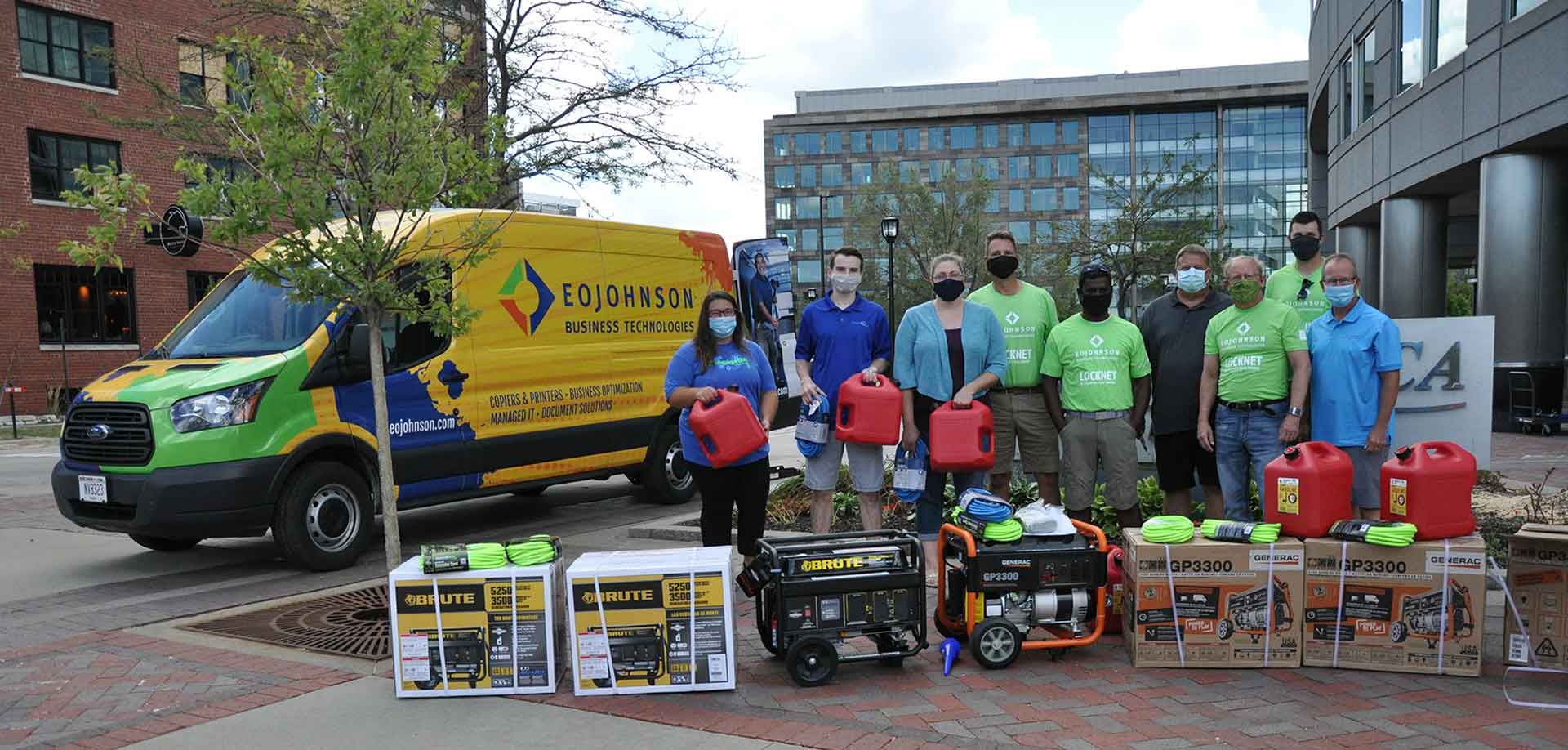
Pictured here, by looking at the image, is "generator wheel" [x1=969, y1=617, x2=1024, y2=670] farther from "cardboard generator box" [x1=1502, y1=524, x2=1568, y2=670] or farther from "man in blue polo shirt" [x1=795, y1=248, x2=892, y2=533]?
"cardboard generator box" [x1=1502, y1=524, x2=1568, y2=670]

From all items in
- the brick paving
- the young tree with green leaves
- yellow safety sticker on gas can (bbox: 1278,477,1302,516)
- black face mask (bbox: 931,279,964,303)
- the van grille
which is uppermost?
the young tree with green leaves

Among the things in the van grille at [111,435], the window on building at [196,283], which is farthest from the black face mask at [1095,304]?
the window on building at [196,283]

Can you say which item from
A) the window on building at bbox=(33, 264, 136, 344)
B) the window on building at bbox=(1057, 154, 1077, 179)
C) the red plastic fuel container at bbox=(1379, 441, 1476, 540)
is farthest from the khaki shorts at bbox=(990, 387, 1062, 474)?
the window on building at bbox=(1057, 154, 1077, 179)

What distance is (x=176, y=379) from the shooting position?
23.7 ft

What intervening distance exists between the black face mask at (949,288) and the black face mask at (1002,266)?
0.23 metres

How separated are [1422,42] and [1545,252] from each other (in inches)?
207

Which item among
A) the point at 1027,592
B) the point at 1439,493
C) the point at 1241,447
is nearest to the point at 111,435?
the point at 1027,592

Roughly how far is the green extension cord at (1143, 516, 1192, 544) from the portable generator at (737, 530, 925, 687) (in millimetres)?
1101

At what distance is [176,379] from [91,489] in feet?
3.16

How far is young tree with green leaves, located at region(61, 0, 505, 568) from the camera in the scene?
508cm

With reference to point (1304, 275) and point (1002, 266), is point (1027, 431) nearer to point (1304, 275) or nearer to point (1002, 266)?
point (1002, 266)

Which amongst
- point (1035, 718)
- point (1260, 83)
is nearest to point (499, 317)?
point (1035, 718)

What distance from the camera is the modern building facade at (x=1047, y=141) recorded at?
87250mm

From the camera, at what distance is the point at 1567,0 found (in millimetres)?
15133
